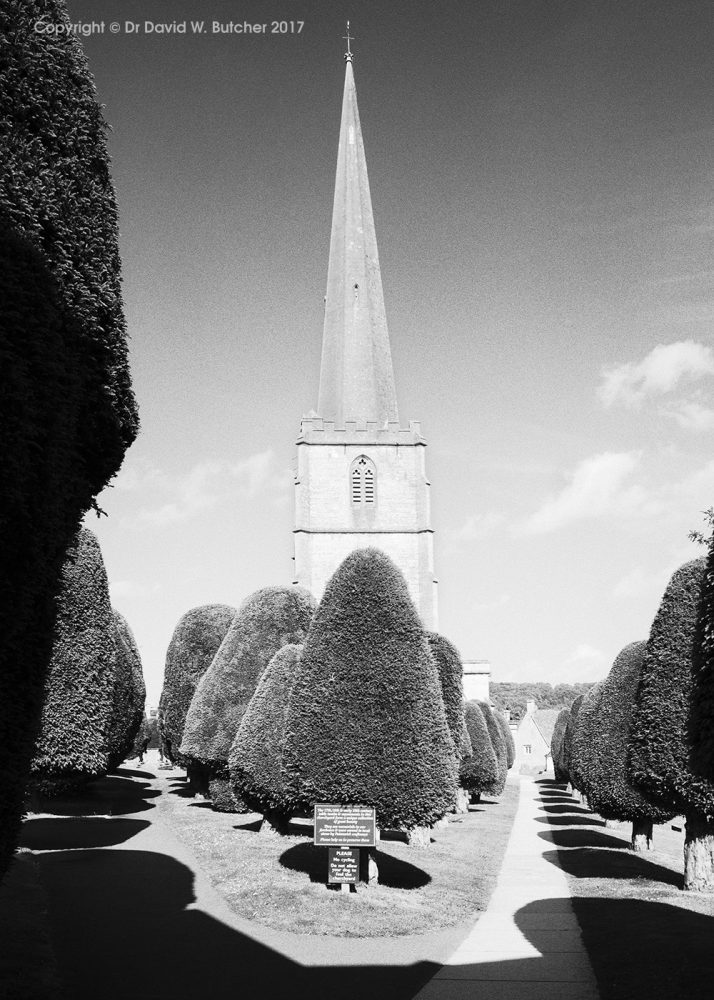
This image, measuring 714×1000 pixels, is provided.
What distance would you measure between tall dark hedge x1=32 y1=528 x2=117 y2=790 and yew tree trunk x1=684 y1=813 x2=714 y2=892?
42.3ft

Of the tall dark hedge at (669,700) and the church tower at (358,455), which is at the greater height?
the church tower at (358,455)

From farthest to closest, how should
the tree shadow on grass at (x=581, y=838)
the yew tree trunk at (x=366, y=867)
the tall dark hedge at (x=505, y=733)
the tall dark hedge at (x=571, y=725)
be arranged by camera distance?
the tall dark hedge at (x=505, y=733) < the tall dark hedge at (x=571, y=725) < the tree shadow on grass at (x=581, y=838) < the yew tree trunk at (x=366, y=867)

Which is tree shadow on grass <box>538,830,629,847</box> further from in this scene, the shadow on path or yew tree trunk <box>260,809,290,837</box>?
yew tree trunk <box>260,809,290,837</box>

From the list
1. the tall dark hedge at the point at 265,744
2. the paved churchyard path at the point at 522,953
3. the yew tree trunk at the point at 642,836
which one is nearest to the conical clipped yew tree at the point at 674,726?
the paved churchyard path at the point at 522,953

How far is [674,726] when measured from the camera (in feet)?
55.7

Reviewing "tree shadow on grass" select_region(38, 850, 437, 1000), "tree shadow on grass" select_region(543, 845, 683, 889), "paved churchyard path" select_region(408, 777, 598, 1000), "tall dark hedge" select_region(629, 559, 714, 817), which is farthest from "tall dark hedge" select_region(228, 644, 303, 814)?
"tall dark hedge" select_region(629, 559, 714, 817)

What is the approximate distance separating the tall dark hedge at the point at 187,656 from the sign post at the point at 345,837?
2314 cm

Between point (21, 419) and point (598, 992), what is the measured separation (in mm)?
8362

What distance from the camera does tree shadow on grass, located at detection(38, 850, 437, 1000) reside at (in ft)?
29.2

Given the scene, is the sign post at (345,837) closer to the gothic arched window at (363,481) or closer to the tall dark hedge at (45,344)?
the tall dark hedge at (45,344)

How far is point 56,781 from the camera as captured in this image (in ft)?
65.2

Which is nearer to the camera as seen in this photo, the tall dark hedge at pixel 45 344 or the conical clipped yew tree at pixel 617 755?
the tall dark hedge at pixel 45 344

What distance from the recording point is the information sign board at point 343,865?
1372 centimetres

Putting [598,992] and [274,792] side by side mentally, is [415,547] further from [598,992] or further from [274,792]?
[598,992]
